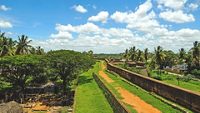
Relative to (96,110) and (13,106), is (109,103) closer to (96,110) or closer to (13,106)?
(96,110)

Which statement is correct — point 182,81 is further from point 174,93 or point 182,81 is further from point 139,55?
point 139,55

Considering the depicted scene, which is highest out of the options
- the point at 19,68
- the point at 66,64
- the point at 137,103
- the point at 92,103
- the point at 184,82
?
the point at 66,64

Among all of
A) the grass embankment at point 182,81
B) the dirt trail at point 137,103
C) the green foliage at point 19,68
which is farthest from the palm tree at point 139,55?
the dirt trail at point 137,103

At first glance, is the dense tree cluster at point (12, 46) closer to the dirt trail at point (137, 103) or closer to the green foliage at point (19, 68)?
the green foliage at point (19, 68)

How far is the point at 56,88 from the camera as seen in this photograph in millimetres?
47656

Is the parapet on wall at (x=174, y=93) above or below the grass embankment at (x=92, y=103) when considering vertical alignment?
above

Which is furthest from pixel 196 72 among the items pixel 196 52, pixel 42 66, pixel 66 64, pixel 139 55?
pixel 42 66

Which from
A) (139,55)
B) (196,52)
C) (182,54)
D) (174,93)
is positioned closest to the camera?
(174,93)

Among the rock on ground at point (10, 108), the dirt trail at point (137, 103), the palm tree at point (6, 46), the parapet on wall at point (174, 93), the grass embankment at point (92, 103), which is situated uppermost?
the palm tree at point (6, 46)

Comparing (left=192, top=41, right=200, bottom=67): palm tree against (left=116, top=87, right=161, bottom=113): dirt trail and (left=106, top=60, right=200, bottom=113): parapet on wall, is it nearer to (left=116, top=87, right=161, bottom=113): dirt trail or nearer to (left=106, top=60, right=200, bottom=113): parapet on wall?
(left=106, top=60, right=200, bottom=113): parapet on wall

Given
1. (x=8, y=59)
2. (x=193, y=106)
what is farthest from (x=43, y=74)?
(x=193, y=106)

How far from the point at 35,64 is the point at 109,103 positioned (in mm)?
19833

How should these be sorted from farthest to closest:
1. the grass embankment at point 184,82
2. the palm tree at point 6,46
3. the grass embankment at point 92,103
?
the palm tree at point 6,46
the grass embankment at point 184,82
the grass embankment at point 92,103

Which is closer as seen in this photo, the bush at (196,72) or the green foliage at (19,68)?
the green foliage at (19,68)
